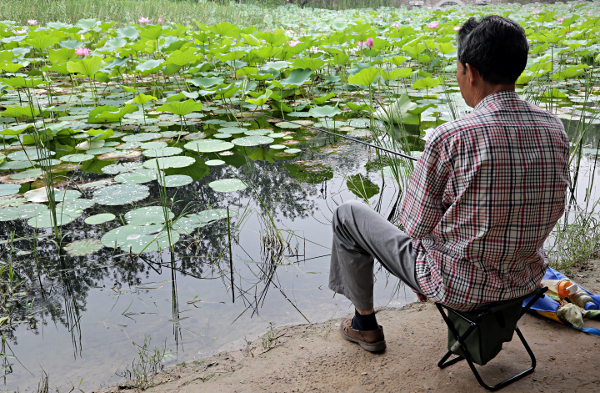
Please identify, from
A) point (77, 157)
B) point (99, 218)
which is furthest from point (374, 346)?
point (77, 157)

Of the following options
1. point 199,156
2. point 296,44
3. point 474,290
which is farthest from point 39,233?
point 296,44

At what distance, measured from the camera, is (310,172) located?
9.54 feet

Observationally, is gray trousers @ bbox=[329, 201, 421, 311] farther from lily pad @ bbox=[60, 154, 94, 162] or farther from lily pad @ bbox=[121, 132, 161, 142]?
lily pad @ bbox=[121, 132, 161, 142]

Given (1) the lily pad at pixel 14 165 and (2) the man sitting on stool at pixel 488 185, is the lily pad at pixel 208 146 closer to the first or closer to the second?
(1) the lily pad at pixel 14 165

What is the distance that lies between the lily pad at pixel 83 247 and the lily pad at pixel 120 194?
13.7 inches

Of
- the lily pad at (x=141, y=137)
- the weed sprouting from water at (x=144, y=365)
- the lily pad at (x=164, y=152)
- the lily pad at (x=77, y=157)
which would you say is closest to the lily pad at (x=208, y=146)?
the lily pad at (x=164, y=152)

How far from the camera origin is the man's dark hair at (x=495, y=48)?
3.10 feet

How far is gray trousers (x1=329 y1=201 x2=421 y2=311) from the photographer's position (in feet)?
3.92

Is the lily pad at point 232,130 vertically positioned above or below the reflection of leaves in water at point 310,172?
above

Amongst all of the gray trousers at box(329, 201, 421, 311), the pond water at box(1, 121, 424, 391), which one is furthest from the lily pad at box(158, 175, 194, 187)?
the gray trousers at box(329, 201, 421, 311)

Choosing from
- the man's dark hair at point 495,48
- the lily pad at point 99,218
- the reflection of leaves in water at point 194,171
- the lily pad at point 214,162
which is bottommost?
the lily pad at point 99,218

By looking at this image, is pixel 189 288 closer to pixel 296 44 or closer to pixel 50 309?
pixel 50 309

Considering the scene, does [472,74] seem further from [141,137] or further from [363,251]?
[141,137]

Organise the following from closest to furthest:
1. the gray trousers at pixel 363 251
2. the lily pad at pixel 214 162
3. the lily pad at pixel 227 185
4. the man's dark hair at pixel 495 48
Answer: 1. the man's dark hair at pixel 495 48
2. the gray trousers at pixel 363 251
3. the lily pad at pixel 227 185
4. the lily pad at pixel 214 162
